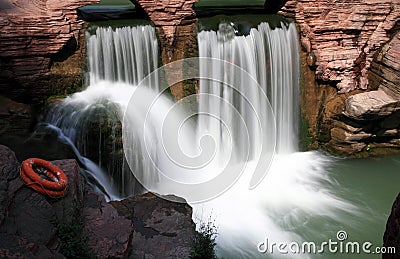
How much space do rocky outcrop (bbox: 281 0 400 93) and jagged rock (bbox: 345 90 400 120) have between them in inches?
27.5

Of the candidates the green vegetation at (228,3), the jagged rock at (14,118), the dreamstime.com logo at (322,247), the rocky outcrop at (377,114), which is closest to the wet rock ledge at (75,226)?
the dreamstime.com logo at (322,247)

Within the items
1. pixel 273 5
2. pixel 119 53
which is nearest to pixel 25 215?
pixel 119 53

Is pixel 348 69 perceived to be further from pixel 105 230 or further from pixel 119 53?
pixel 105 230

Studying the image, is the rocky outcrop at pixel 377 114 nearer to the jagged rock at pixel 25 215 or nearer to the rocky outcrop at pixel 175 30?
the rocky outcrop at pixel 175 30

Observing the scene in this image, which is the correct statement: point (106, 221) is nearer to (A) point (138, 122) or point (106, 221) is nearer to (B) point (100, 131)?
(B) point (100, 131)

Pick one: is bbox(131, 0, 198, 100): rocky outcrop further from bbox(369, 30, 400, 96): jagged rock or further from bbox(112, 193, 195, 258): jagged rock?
bbox(112, 193, 195, 258): jagged rock

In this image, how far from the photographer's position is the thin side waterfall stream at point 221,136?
6.70 m

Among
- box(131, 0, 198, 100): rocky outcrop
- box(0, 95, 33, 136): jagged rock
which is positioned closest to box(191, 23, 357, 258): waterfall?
box(131, 0, 198, 100): rocky outcrop

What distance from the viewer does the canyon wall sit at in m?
8.67

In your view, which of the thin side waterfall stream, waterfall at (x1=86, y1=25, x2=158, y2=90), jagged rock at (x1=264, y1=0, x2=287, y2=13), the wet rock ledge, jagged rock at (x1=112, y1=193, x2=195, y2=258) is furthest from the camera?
jagged rock at (x1=264, y1=0, x2=287, y2=13)

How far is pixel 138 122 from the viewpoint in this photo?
7215mm

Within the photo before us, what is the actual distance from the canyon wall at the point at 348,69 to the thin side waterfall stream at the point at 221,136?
0.38m

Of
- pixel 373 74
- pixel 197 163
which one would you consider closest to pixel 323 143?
pixel 373 74

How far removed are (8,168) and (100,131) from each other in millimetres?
3095
